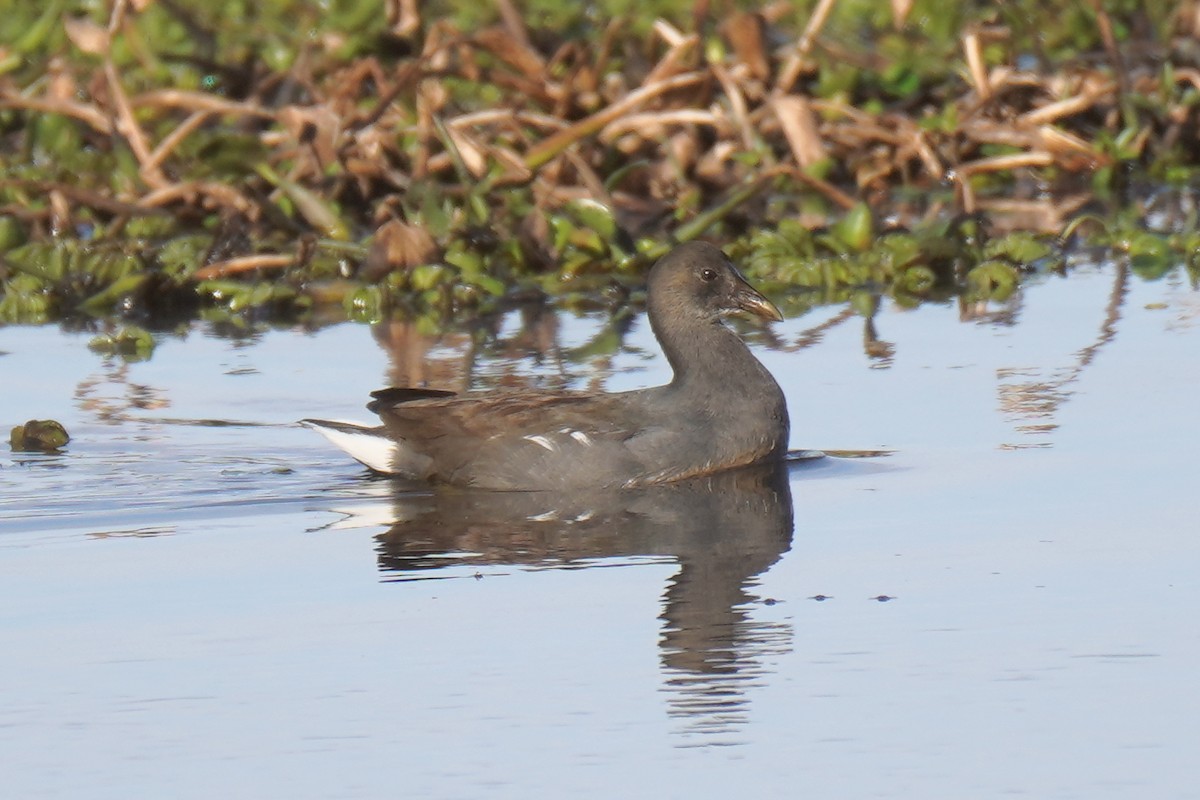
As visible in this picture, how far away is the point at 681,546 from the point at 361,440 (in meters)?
1.74

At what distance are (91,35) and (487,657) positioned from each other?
887 cm

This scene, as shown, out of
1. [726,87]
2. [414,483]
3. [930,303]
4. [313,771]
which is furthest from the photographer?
[726,87]

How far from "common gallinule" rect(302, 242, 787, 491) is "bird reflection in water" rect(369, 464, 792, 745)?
0.08m

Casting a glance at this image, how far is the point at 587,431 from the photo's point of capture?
8547 mm

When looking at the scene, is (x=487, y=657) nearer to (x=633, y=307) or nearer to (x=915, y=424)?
→ (x=915, y=424)

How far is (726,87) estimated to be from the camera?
14.0 m

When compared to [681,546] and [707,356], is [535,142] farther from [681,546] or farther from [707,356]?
[681,546]

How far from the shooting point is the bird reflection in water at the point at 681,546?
5.97m

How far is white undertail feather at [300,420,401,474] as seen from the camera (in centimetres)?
880

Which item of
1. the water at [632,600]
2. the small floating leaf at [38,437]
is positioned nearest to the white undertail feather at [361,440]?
the water at [632,600]

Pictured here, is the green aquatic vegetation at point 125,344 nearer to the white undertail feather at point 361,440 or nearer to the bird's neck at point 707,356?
the white undertail feather at point 361,440

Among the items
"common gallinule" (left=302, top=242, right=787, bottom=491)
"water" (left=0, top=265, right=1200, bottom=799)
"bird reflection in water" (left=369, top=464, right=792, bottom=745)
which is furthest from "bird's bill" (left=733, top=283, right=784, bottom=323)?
Answer: "bird reflection in water" (left=369, top=464, right=792, bottom=745)

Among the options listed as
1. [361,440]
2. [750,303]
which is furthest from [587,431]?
[750,303]

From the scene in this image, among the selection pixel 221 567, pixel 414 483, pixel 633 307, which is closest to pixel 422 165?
pixel 633 307
